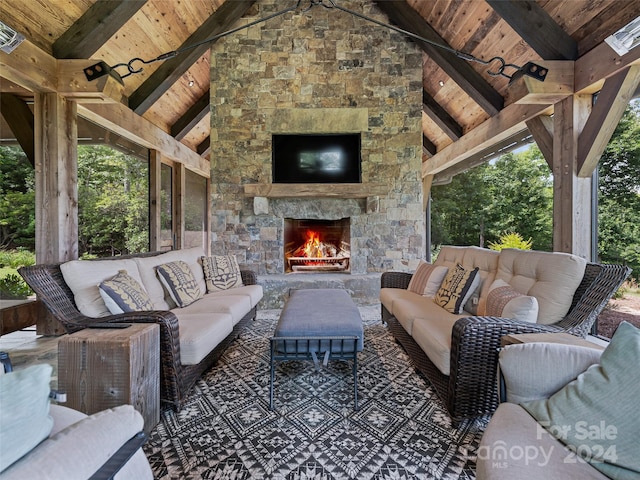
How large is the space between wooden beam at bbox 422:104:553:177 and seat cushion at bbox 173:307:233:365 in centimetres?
383

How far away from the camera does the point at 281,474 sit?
1387 mm

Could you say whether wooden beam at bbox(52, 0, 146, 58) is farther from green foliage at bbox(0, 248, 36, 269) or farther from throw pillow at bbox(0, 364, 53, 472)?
throw pillow at bbox(0, 364, 53, 472)

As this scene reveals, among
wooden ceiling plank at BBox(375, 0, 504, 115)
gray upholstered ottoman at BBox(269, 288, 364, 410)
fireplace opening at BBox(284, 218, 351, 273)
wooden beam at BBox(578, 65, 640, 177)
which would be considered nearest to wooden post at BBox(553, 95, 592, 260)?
wooden beam at BBox(578, 65, 640, 177)

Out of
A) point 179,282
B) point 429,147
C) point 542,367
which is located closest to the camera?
point 542,367

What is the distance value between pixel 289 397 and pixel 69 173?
3.05m

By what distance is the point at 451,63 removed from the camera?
404 cm

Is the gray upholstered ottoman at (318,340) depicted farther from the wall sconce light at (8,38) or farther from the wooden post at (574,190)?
the wall sconce light at (8,38)

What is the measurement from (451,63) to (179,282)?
168 inches

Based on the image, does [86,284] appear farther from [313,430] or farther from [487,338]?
[487,338]

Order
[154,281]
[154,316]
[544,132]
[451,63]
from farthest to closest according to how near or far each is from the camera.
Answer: [451,63], [544,132], [154,281], [154,316]

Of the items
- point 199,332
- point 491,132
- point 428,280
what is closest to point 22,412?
point 199,332

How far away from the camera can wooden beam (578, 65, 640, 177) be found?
93.7 inches

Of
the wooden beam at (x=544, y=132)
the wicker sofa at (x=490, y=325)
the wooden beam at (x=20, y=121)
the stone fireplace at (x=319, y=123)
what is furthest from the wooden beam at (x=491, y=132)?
the wooden beam at (x=20, y=121)

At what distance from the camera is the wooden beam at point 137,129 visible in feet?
11.8
